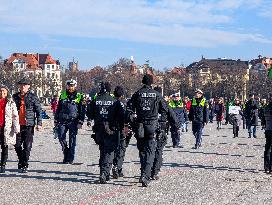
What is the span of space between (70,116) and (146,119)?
11.1ft

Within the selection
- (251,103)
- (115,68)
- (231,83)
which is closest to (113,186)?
(251,103)

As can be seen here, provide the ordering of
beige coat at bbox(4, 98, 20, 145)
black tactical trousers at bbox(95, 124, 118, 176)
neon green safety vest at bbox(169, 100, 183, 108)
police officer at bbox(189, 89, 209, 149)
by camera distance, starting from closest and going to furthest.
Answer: black tactical trousers at bbox(95, 124, 118, 176), beige coat at bbox(4, 98, 20, 145), police officer at bbox(189, 89, 209, 149), neon green safety vest at bbox(169, 100, 183, 108)

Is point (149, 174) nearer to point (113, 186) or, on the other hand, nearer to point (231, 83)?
point (113, 186)

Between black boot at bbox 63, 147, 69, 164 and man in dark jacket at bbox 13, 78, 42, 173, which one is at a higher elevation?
man in dark jacket at bbox 13, 78, 42, 173

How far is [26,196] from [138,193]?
1.79m

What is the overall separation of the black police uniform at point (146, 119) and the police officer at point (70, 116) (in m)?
3.08

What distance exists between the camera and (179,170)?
12742mm

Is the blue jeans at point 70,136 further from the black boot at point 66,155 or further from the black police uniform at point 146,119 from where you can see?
the black police uniform at point 146,119

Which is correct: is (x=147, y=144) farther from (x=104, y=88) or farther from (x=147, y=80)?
(x=104, y=88)

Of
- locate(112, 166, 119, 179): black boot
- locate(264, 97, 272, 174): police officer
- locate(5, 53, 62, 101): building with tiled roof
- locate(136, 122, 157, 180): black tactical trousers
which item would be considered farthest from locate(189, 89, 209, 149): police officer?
locate(5, 53, 62, 101): building with tiled roof

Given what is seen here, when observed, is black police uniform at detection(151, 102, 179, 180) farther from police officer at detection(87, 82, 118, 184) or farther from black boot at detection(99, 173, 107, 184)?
black boot at detection(99, 173, 107, 184)

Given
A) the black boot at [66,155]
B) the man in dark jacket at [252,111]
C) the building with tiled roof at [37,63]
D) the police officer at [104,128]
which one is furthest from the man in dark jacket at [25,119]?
the building with tiled roof at [37,63]

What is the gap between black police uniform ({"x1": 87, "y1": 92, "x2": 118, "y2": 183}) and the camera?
1071 cm

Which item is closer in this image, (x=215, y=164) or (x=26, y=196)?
(x=26, y=196)
